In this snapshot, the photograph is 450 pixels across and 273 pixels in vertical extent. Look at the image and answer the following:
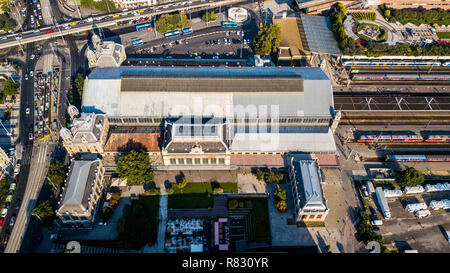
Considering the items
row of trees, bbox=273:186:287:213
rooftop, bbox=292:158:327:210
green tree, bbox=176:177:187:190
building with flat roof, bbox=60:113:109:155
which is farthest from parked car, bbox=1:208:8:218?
rooftop, bbox=292:158:327:210

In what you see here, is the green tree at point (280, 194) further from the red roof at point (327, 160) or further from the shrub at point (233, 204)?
the red roof at point (327, 160)

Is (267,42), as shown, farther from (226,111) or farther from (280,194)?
(280,194)

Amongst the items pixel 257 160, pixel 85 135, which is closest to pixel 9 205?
pixel 85 135

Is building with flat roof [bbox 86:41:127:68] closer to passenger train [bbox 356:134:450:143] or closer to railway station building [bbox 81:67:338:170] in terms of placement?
railway station building [bbox 81:67:338:170]

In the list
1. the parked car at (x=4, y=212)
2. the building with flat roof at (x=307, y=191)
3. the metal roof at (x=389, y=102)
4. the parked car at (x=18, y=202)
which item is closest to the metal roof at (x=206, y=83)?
the metal roof at (x=389, y=102)

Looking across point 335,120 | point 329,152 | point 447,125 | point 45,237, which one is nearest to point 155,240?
point 45,237

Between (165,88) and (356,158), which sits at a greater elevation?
(165,88)
